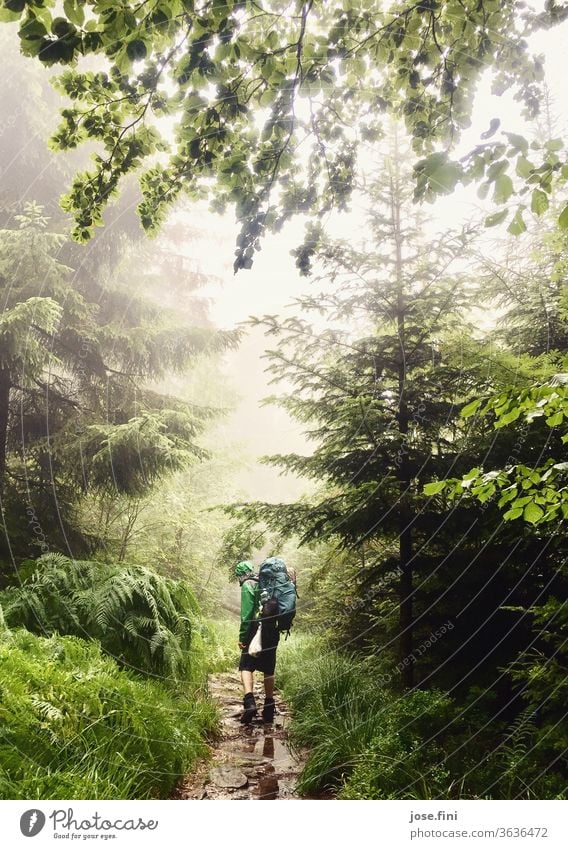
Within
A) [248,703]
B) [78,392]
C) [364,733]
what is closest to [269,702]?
[248,703]

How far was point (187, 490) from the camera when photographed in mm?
4484

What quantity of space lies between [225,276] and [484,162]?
258cm

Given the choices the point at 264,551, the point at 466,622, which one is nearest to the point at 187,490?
the point at 264,551

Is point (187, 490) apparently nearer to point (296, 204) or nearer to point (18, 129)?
point (296, 204)

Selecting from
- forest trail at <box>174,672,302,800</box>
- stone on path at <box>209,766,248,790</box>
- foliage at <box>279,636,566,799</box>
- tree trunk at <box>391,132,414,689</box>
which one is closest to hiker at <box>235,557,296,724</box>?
forest trail at <box>174,672,302,800</box>

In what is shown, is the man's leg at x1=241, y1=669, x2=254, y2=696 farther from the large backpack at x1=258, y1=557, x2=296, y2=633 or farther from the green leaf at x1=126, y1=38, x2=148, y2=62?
the green leaf at x1=126, y1=38, x2=148, y2=62

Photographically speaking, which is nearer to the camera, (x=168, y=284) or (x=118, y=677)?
(x=118, y=677)

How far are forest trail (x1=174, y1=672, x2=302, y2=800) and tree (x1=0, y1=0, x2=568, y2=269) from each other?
8.31 ft

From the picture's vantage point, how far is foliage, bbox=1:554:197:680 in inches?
114

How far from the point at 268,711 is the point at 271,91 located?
407cm

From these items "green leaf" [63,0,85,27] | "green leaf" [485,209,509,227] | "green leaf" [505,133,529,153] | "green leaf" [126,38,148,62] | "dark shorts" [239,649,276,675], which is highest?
"green leaf" [126,38,148,62]

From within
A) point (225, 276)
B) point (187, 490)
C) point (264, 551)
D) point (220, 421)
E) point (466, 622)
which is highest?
point (225, 276)

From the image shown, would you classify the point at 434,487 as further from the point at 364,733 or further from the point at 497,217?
the point at 364,733

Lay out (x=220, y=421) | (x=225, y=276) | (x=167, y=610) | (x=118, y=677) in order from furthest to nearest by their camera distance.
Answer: (x=220, y=421), (x=225, y=276), (x=167, y=610), (x=118, y=677)
